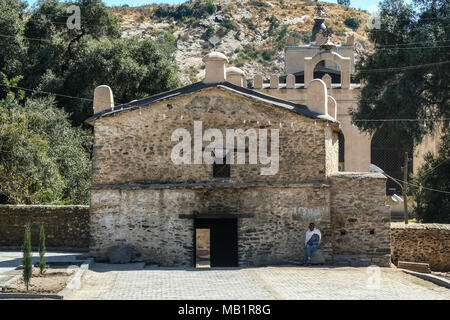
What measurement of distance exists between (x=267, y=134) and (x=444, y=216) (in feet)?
40.7

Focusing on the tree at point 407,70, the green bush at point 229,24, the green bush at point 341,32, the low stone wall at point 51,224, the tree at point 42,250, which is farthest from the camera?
the green bush at point 341,32

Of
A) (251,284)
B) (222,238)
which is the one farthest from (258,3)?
(251,284)

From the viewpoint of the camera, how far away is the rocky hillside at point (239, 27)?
3287 inches

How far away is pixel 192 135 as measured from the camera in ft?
78.9

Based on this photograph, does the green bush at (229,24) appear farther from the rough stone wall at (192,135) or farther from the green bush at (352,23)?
the rough stone wall at (192,135)

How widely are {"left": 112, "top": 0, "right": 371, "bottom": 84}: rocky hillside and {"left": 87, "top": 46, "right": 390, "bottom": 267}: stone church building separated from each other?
5225 centimetres

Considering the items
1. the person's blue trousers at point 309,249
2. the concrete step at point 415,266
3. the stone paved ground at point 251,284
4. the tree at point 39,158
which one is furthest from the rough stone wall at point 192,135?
the tree at point 39,158

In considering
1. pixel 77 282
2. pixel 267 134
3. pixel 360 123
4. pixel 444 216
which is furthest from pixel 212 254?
pixel 360 123

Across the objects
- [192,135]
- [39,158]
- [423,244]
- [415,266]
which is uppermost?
[192,135]

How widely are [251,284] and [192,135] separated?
709 cm

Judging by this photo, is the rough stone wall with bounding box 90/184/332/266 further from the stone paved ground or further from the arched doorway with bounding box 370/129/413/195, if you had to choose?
the arched doorway with bounding box 370/129/413/195

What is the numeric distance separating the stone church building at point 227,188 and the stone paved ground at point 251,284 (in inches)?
55.7

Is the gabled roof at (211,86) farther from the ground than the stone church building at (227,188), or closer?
farther from the ground

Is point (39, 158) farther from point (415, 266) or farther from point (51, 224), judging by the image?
point (415, 266)
